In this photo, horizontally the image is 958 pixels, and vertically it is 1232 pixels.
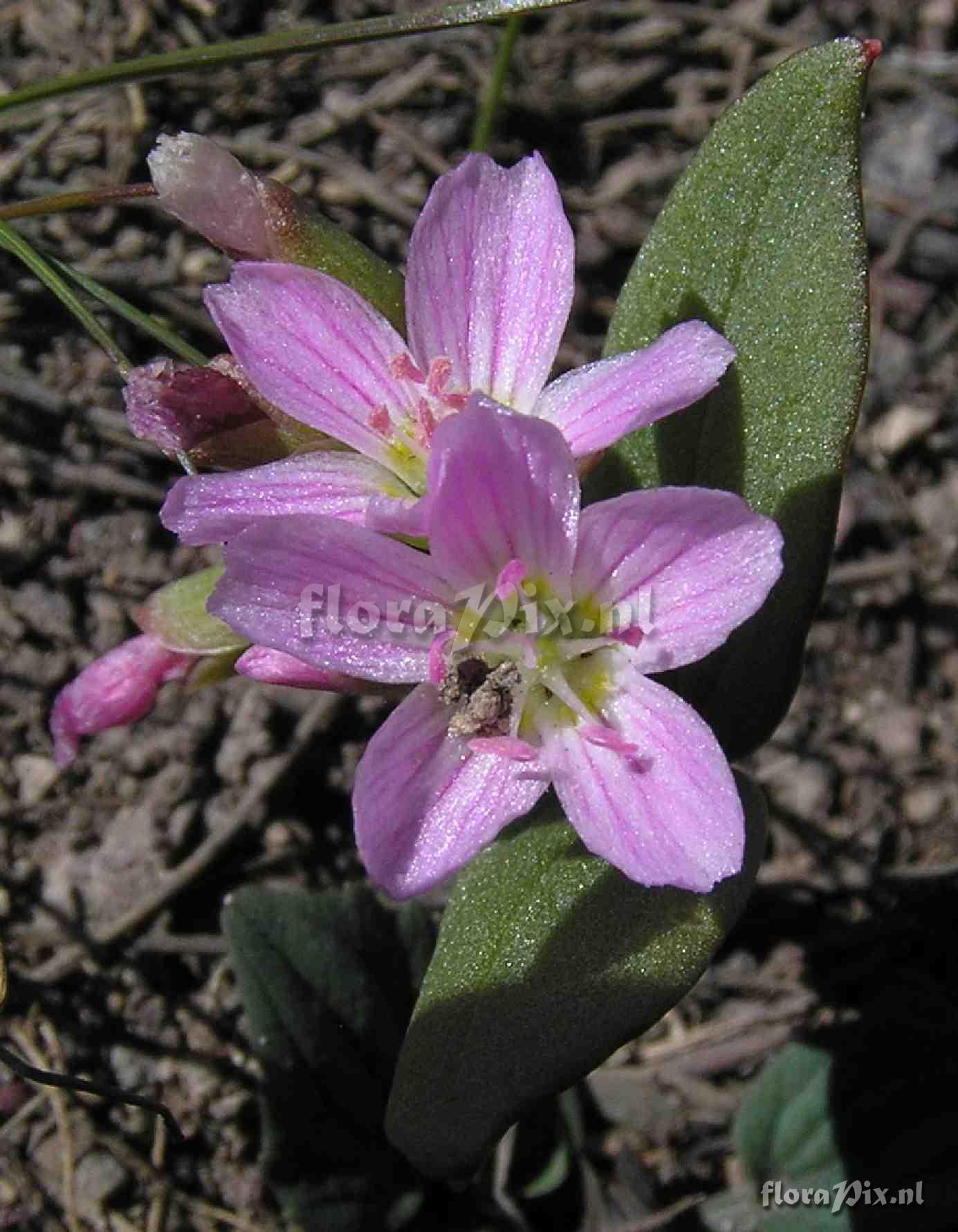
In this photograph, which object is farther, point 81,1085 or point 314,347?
point 81,1085

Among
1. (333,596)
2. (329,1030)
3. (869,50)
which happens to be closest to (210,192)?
(333,596)

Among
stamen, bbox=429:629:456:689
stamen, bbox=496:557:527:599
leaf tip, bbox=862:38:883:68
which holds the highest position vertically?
leaf tip, bbox=862:38:883:68

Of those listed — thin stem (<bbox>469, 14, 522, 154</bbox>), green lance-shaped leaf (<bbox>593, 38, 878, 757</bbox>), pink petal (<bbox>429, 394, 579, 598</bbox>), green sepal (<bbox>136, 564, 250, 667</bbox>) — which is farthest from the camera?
thin stem (<bbox>469, 14, 522, 154</bbox>)

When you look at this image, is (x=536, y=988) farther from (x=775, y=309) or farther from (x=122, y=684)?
(x=775, y=309)

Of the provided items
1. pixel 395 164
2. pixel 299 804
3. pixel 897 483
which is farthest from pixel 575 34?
pixel 299 804

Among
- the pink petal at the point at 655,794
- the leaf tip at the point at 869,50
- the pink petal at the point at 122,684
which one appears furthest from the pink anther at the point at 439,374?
the leaf tip at the point at 869,50

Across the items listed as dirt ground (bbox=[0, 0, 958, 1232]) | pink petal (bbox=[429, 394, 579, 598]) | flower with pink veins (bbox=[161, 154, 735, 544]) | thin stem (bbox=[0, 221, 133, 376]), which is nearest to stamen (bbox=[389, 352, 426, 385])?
flower with pink veins (bbox=[161, 154, 735, 544])

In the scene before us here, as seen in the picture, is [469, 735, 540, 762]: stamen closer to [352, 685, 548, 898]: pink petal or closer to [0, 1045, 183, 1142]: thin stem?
[352, 685, 548, 898]: pink petal
